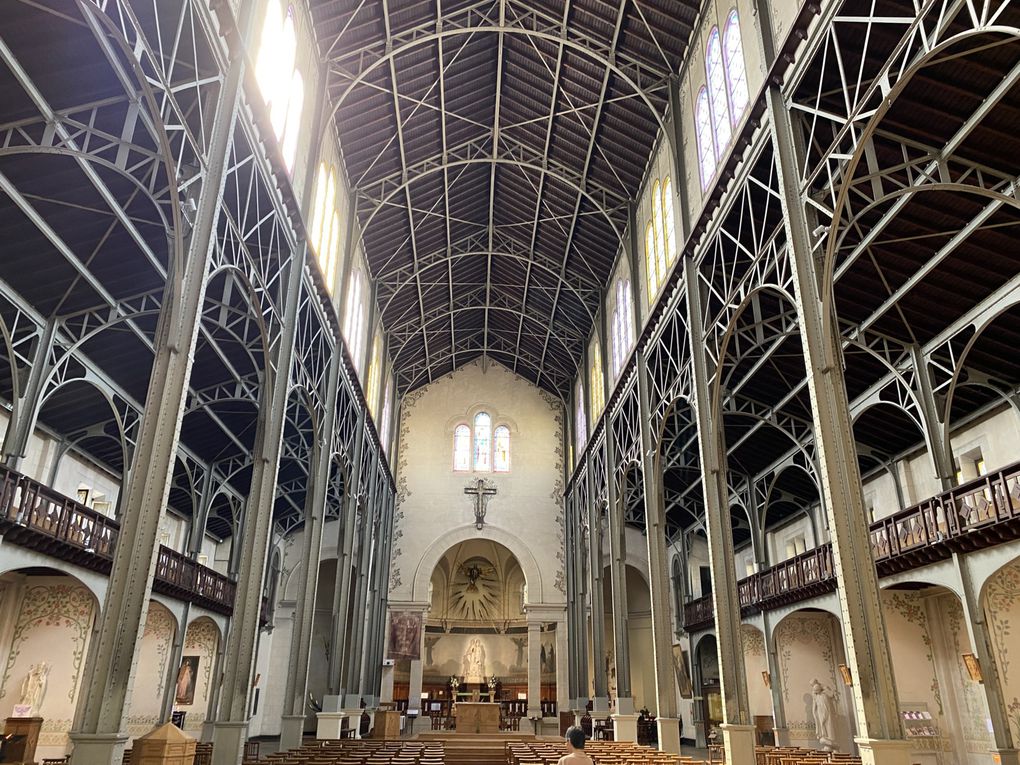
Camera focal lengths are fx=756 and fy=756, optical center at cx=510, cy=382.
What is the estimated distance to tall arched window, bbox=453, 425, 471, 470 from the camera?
41719mm

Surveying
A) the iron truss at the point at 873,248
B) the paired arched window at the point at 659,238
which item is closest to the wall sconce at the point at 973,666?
the iron truss at the point at 873,248

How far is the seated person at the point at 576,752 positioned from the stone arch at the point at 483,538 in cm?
3397

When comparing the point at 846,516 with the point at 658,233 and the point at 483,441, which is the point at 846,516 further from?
the point at 483,441

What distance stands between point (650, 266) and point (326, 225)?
32.7 feet

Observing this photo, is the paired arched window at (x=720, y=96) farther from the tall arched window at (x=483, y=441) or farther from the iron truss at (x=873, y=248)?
the tall arched window at (x=483, y=441)

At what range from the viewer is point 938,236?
49.4ft

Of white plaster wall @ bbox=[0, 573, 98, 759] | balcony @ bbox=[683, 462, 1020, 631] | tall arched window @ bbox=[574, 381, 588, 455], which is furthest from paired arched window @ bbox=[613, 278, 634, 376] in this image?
white plaster wall @ bbox=[0, 573, 98, 759]

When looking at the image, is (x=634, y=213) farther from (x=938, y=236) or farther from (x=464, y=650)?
(x=464, y=650)

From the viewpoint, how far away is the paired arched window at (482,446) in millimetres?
41719

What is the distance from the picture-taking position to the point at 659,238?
894 inches

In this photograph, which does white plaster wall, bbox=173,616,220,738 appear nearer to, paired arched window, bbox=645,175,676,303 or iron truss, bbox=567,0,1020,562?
iron truss, bbox=567,0,1020,562

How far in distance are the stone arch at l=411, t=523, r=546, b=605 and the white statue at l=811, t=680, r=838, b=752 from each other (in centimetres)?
1670

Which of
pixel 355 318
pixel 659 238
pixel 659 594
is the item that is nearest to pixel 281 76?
pixel 659 238

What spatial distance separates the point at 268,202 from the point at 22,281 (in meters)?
5.32
